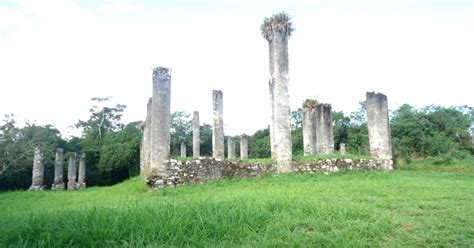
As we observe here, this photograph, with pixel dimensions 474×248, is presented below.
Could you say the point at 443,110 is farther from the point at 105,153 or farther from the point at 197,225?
the point at 197,225

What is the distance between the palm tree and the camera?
46.0 ft

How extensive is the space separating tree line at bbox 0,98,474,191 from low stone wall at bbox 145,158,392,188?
40.0 feet

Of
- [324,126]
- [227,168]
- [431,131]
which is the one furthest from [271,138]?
[431,131]

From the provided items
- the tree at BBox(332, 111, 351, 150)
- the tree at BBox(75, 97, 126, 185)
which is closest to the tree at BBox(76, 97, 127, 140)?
the tree at BBox(75, 97, 126, 185)

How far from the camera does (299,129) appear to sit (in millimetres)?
36031

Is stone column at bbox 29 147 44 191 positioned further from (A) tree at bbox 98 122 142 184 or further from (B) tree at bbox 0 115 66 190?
(A) tree at bbox 98 122 142 184

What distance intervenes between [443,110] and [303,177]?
25.0 metres

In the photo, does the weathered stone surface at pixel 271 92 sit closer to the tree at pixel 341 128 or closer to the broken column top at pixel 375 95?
the broken column top at pixel 375 95

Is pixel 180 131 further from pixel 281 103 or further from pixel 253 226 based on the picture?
pixel 253 226

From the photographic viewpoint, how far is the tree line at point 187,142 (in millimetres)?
26031

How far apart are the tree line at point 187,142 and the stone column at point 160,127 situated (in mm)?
15769

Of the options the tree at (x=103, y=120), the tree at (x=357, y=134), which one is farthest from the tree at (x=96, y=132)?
the tree at (x=357, y=134)

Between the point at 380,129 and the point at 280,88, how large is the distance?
466cm

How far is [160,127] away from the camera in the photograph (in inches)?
486
